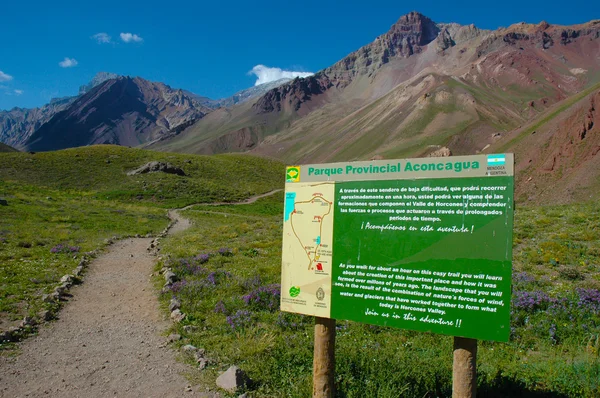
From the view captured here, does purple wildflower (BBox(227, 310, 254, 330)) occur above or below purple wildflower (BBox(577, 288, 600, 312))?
below

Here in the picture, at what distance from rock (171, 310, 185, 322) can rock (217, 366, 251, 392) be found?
3.08 metres

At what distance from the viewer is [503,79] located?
19062cm

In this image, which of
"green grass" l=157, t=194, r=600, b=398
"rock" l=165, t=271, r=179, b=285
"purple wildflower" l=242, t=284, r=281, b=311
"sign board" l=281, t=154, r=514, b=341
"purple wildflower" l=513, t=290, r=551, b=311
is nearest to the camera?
"sign board" l=281, t=154, r=514, b=341

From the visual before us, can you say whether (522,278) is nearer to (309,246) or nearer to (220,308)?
(220,308)

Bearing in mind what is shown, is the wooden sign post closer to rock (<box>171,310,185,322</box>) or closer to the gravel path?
the gravel path

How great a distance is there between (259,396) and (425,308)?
A: 9.88 feet

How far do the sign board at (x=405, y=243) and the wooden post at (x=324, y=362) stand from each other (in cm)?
30

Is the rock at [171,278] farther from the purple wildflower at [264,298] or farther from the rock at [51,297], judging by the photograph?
the purple wildflower at [264,298]

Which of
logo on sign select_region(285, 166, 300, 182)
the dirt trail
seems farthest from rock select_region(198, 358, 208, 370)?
logo on sign select_region(285, 166, 300, 182)

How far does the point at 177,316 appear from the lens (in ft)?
30.4

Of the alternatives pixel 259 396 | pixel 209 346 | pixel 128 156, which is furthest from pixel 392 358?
pixel 128 156

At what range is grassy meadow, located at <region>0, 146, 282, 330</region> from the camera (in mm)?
13176

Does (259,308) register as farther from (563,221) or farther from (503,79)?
(503,79)

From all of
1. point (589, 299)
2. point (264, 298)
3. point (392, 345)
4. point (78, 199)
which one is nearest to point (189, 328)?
point (264, 298)
